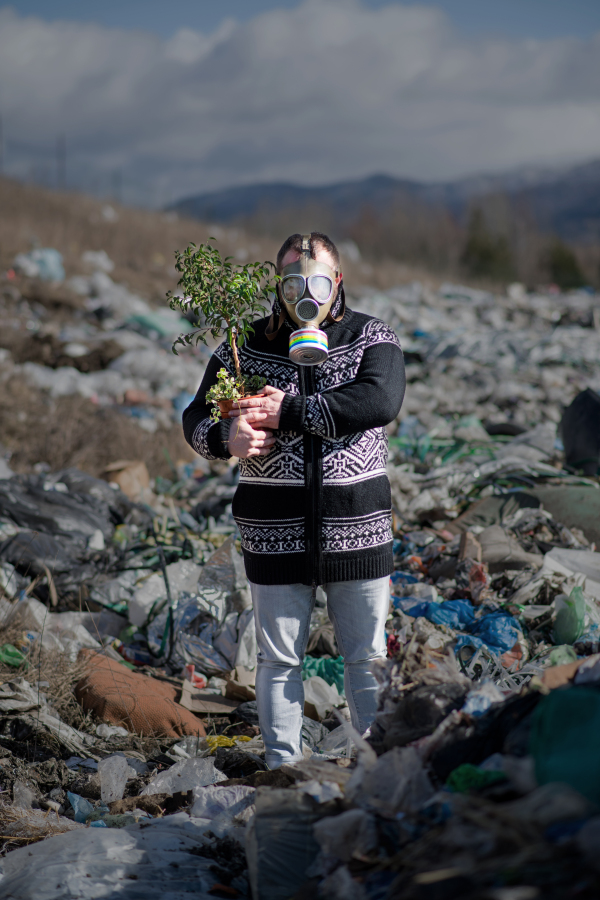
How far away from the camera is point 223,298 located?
2004mm

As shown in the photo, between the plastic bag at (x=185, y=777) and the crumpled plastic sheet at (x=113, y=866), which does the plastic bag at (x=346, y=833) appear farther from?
the plastic bag at (x=185, y=777)

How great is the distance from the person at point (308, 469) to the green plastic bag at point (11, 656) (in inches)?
54.7

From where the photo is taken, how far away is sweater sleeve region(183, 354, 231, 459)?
210 cm

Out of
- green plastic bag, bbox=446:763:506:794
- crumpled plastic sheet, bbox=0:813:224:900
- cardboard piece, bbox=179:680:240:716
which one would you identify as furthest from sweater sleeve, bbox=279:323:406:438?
cardboard piece, bbox=179:680:240:716

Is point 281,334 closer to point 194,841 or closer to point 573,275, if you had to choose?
point 194,841

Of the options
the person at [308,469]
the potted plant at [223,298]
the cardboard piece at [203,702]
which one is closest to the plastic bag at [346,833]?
the person at [308,469]

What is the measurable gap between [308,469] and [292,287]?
53 centimetres

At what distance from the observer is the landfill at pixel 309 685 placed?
1224 millimetres

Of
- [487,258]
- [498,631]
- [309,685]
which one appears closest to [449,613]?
[498,631]

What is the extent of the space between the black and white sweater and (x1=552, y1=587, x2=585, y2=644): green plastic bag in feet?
4.22

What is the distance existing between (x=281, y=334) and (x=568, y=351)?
851 cm

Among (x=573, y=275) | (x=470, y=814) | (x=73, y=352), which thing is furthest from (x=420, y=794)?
(x=573, y=275)

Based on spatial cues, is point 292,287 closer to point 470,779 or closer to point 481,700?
point 481,700

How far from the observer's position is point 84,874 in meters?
1.59
